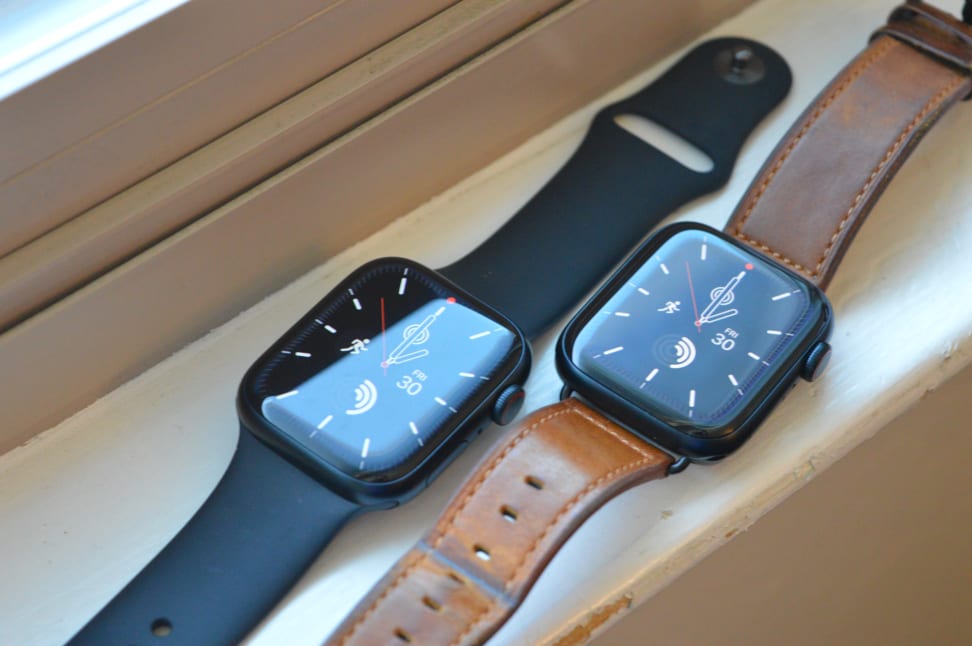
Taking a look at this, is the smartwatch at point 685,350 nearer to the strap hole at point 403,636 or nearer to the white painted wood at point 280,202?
the strap hole at point 403,636

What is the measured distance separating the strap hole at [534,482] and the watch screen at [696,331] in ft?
0.21

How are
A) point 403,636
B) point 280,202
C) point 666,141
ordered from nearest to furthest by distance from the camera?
point 403,636, point 280,202, point 666,141

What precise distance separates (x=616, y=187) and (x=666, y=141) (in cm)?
6

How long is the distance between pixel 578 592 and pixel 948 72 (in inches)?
15.1

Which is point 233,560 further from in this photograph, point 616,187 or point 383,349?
point 616,187

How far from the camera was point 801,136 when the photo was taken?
25.7 inches

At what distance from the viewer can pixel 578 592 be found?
54 centimetres

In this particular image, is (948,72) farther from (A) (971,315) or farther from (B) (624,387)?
(B) (624,387)

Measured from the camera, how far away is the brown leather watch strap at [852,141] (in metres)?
0.62

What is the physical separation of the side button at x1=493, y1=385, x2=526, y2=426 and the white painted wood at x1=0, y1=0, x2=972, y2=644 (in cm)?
3

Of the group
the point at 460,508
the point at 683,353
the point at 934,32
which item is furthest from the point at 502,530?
the point at 934,32

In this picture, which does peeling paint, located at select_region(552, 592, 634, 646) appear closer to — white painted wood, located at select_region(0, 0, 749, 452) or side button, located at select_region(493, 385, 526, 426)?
side button, located at select_region(493, 385, 526, 426)

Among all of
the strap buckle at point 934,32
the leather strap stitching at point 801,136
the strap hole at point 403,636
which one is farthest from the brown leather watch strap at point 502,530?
the strap buckle at point 934,32

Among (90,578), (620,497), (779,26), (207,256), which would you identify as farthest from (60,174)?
(779,26)
